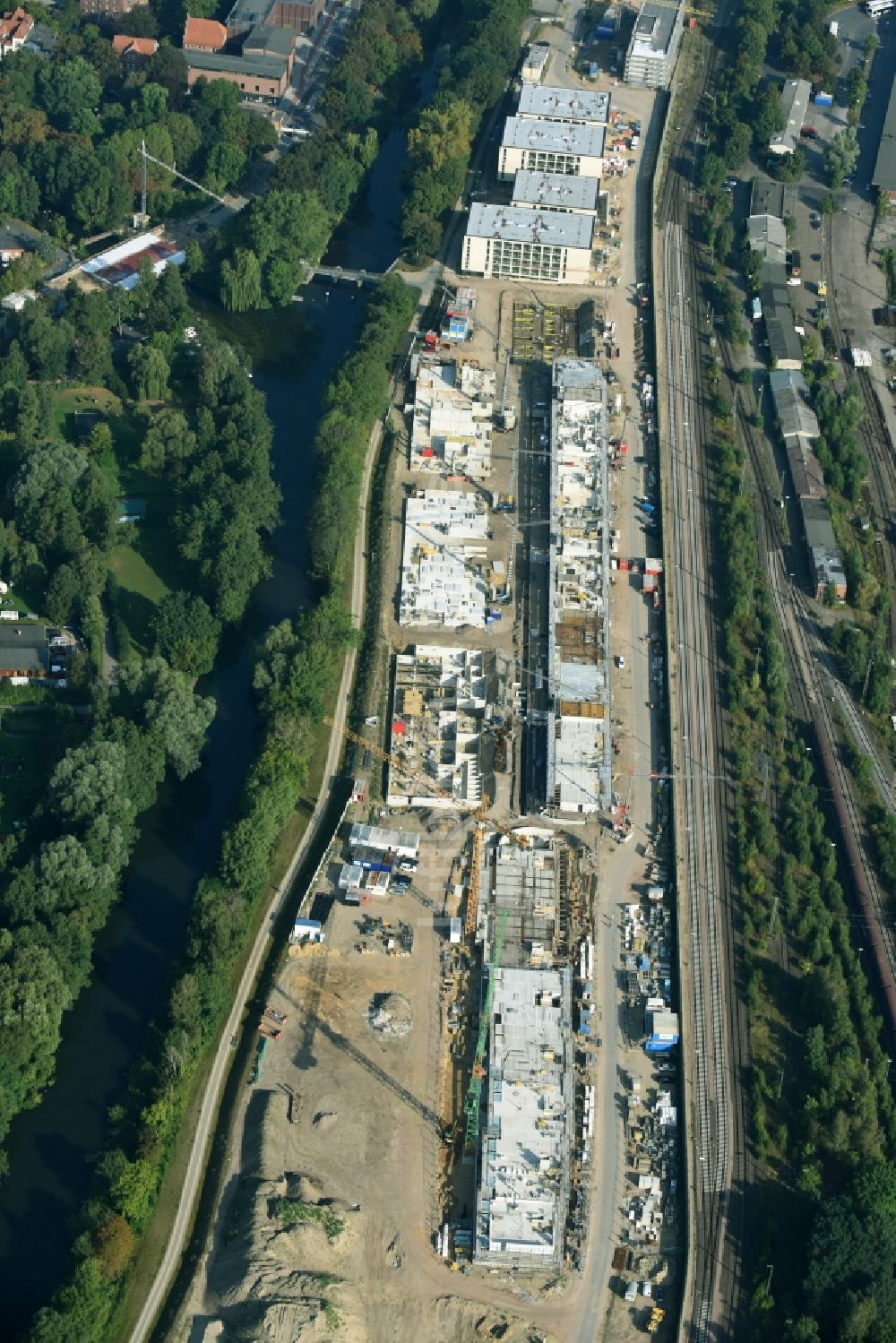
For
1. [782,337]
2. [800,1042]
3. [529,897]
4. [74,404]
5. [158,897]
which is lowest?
[158,897]

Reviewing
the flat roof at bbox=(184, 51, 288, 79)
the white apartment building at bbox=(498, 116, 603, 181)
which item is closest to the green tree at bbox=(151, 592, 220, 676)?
the white apartment building at bbox=(498, 116, 603, 181)

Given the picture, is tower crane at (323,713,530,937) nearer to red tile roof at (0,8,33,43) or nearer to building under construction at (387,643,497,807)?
building under construction at (387,643,497,807)

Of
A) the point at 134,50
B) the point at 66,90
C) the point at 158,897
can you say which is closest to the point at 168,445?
the point at 158,897

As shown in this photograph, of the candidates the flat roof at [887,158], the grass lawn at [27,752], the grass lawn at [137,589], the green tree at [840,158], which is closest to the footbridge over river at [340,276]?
the grass lawn at [137,589]

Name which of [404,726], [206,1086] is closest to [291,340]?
[404,726]

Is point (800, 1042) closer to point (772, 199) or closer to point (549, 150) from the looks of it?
point (772, 199)

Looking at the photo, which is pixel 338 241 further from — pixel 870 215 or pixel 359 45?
pixel 870 215
